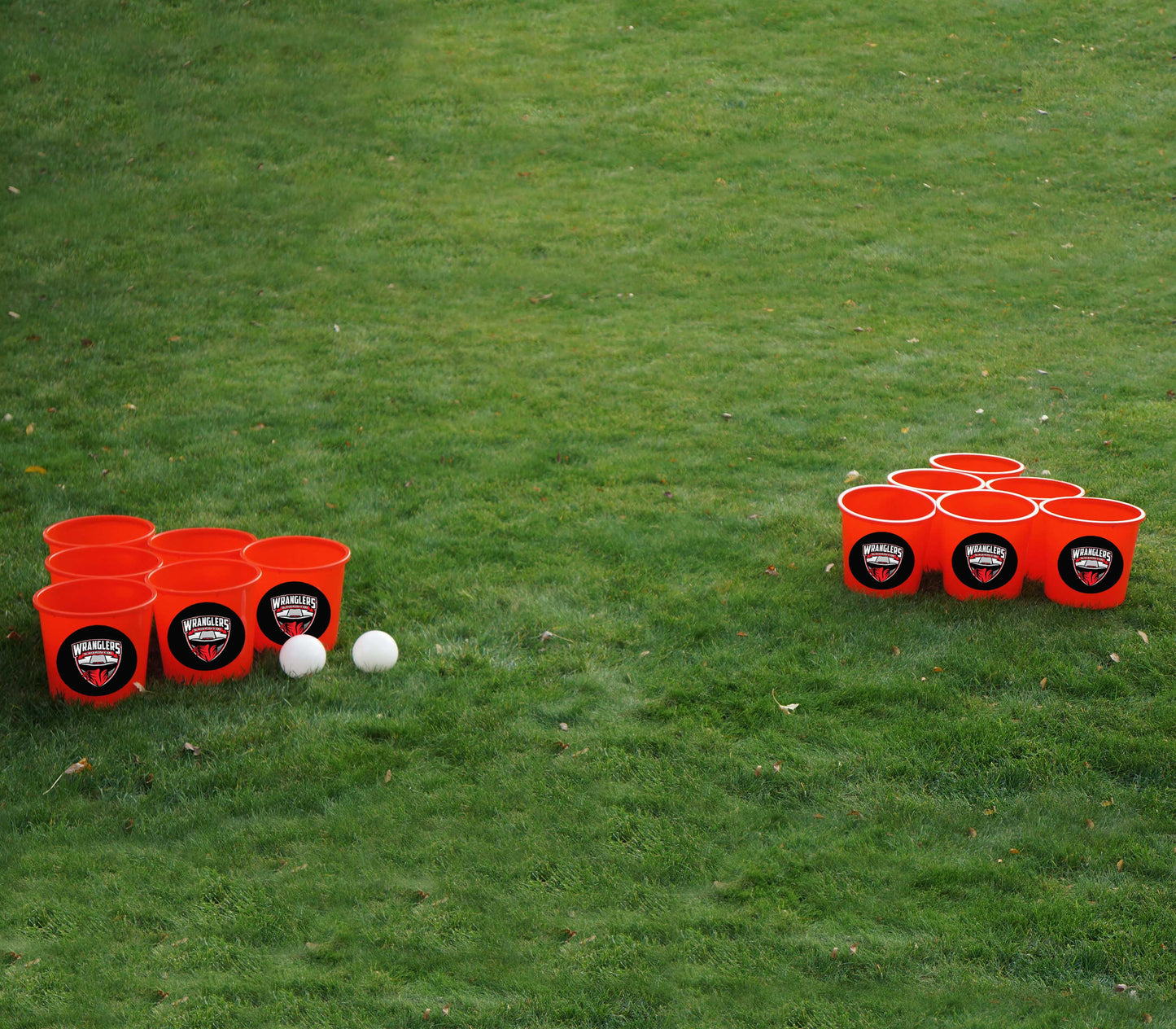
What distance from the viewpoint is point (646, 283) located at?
1249 cm

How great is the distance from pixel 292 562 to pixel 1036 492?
13.6 feet

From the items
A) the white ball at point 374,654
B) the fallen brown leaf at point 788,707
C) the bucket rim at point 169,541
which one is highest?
the bucket rim at point 169,541

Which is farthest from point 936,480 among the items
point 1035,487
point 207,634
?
point 207,634

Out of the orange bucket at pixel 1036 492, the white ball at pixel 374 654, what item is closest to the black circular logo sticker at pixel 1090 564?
the orange bucket at pixel 1036 492

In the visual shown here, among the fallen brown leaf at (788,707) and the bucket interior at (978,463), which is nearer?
the fallen brown leaf at (788,707)

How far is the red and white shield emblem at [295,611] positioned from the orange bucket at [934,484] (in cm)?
326

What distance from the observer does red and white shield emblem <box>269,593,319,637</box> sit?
204 inches

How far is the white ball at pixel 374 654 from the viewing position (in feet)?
16.9

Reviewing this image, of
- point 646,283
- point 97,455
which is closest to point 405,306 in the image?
point 646,283

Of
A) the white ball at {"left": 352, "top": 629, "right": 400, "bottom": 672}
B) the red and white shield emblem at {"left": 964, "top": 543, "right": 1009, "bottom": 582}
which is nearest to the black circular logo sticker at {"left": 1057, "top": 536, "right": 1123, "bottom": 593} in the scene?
the red and white shield emblem at {"left": 964, "top": 543, "right": 1009, "bottom": 582}

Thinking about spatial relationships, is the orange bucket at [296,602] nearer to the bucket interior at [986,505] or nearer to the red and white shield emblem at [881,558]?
the red and white shield emblem at [881,558]

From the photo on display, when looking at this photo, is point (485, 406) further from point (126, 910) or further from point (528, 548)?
point (126, 910)

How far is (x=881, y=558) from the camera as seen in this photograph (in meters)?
5.77

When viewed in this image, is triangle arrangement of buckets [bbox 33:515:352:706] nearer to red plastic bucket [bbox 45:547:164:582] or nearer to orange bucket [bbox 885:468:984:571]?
red plastic bucket [bbox 45:547:164:582]
